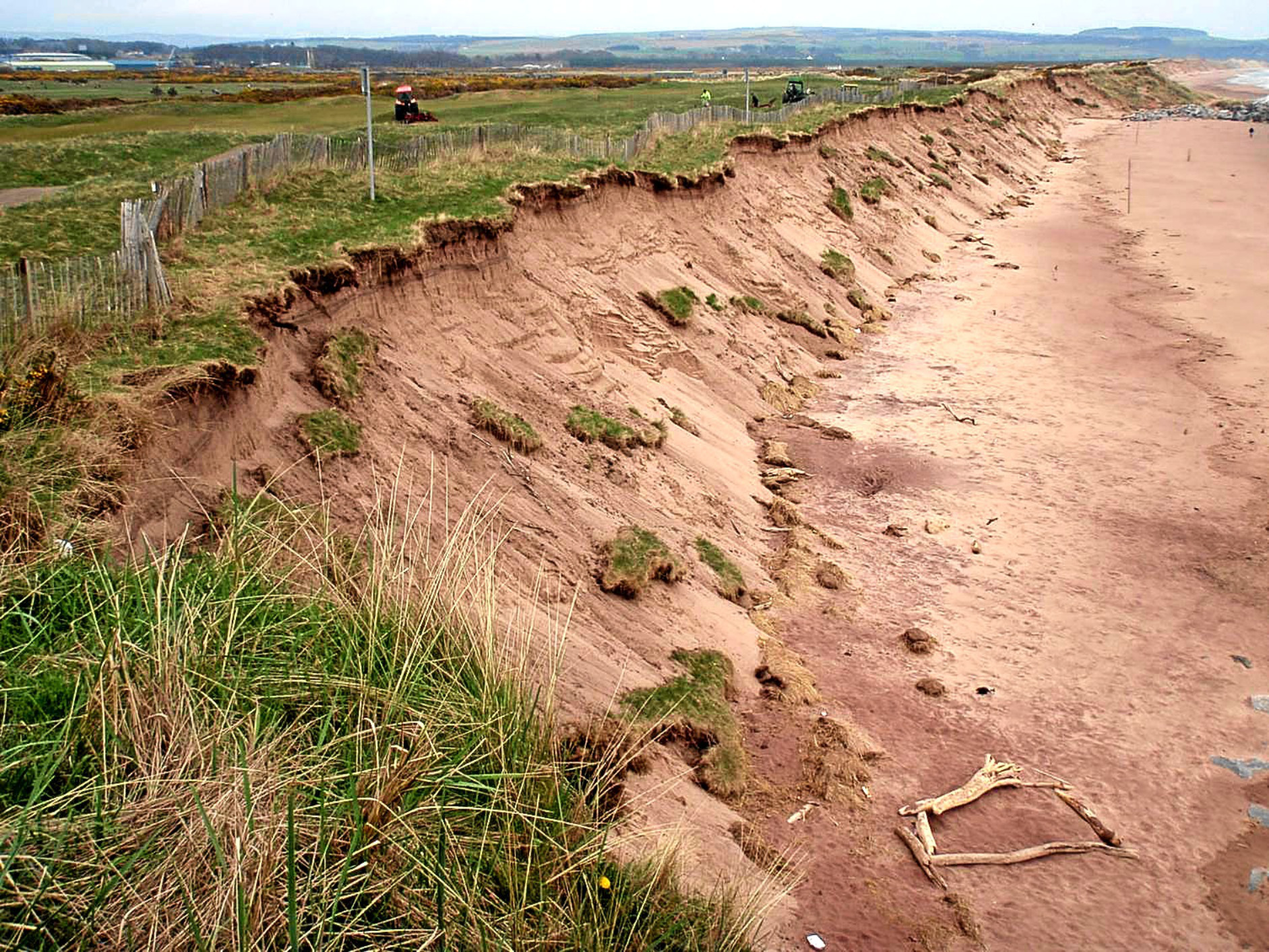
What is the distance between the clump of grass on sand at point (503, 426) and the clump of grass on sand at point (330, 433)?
1.92 metres

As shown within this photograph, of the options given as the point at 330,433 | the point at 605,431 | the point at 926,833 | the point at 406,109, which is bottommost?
the point at 926,833

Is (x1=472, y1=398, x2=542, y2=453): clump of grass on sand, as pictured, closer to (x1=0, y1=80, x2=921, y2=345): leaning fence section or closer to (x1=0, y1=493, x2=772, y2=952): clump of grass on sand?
(x1=0, y1=80, x2=921, y2=345): leaning fence section

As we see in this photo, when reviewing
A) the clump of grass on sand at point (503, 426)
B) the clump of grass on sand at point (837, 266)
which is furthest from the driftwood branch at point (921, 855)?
the clump of grass on sand at point (837, 266)

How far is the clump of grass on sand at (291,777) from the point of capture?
446cm

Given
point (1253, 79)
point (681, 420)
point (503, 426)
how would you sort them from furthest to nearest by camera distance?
point (1253, 79) < point (681, 420) < point (503, 426)

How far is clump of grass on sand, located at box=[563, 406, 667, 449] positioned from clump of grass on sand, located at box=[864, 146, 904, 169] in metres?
24.5

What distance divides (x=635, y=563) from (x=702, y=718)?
2309mm

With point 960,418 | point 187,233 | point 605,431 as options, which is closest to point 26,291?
point 187,233

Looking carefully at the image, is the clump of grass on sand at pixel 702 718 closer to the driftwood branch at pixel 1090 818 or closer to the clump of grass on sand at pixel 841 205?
the driftwood branch at pixel 1090 818

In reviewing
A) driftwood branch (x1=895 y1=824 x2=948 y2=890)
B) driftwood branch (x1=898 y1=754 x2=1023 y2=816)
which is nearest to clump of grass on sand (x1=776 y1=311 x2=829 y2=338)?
driftwood branch (x1=898 y1=754 x2=1023 y2=816)

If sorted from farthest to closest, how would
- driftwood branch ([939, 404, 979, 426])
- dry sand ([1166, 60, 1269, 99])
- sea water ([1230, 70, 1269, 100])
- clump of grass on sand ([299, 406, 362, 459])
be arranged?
sea water ([1230, 70, 1269, 100]), dry sand ([1166, 60, 1269, 99]), driftwood branch ([939, 404, 979, 426]), clump of grass on sand ([299, 406, 362, 459])

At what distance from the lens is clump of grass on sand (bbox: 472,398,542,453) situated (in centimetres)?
1328

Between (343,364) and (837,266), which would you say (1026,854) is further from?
(837,266)

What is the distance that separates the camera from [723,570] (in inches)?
525
